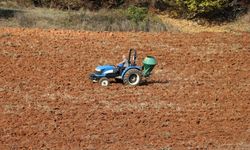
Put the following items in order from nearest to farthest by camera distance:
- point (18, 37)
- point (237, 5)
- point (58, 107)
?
1. point (58, 107)
2. point (18, 37)
3. point (237, 5)

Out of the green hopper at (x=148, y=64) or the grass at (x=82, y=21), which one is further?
the grass at (x=82, y=21)

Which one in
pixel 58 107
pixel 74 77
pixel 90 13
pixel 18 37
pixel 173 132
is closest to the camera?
pixel 173 132

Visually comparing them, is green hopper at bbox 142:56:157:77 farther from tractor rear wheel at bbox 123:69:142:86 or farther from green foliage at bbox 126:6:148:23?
green foliage at bbox 126:6:148:23

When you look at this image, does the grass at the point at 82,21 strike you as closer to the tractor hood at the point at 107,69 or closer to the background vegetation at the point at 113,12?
the background vegetation at the point at 113,12

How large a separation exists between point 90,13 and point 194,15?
442cm

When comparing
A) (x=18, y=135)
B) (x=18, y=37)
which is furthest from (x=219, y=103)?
(x=18, y=37)

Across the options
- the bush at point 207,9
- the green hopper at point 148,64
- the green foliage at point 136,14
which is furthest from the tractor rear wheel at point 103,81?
the bush at point 207,9

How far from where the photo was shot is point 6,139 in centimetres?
1104

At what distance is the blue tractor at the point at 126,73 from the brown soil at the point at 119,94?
0.66 ft

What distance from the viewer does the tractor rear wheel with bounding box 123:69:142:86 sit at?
48.6 ft

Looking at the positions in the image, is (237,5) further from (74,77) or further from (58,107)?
(58,107)

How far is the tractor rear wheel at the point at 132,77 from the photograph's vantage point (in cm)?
1483

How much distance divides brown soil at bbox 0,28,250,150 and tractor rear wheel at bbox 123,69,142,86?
0.62 ft

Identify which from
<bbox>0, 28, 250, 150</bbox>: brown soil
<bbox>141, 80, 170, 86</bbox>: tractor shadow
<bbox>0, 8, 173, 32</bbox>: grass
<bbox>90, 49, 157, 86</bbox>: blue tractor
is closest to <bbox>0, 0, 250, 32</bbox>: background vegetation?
<bbox>0, 8, 173, 32</bbox>: grass
